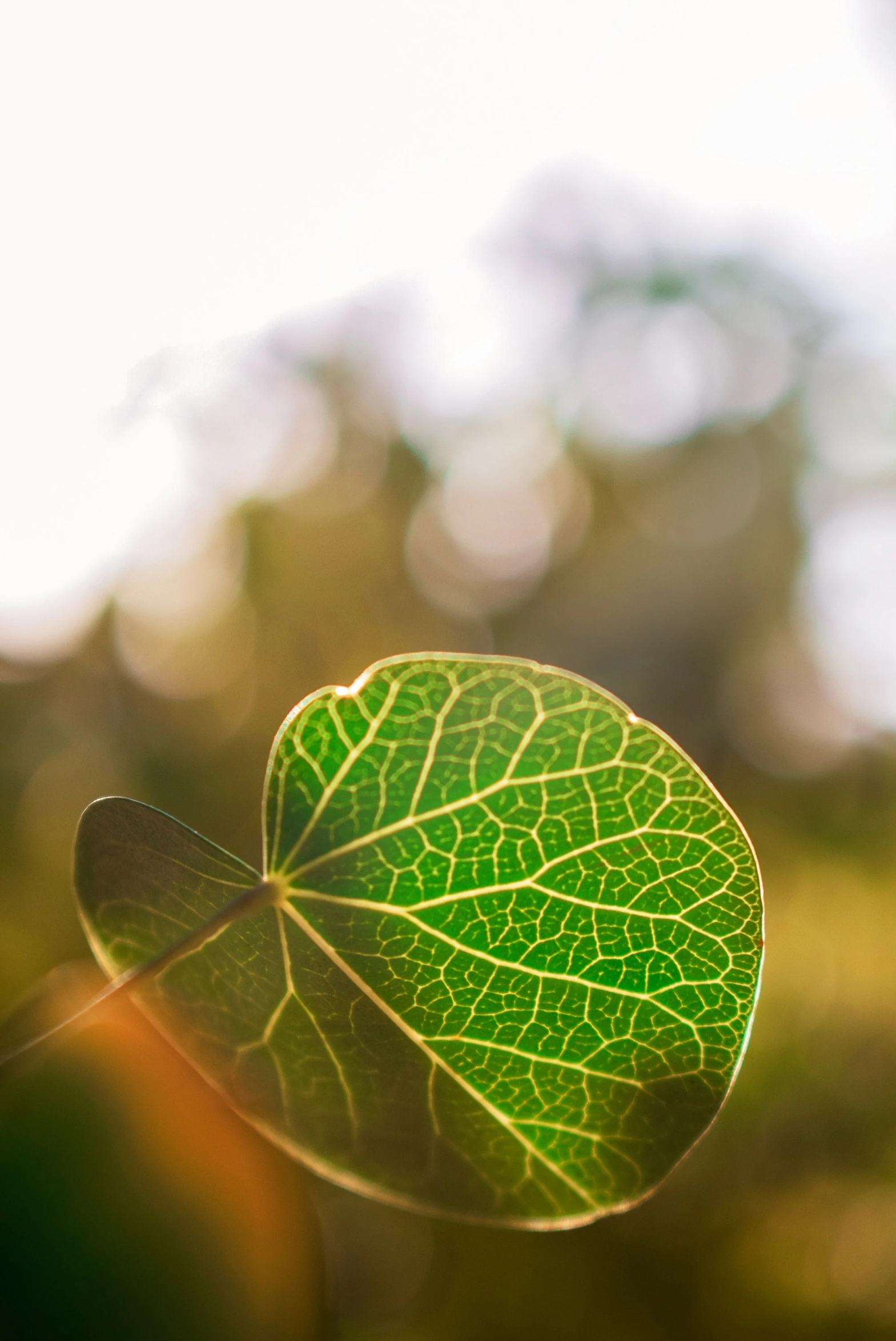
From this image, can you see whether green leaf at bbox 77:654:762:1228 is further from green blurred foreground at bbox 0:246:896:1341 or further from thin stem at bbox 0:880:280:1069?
green blurred foreground at bbox 0:246:896:1341

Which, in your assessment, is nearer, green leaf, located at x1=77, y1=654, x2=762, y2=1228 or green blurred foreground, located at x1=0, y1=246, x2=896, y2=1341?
green leaf, located at x1=77, y1=654, x2=762, y2=1228

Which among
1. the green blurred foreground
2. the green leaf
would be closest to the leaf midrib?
the green leaf

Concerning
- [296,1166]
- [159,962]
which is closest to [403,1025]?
[159,962]

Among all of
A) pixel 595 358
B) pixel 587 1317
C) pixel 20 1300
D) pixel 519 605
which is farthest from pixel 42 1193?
pixel 595 358

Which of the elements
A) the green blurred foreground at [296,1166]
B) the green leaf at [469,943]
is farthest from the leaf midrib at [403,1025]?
the green blurred foreground at [296,1166]

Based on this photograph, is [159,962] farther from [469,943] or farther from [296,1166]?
[296,1166]

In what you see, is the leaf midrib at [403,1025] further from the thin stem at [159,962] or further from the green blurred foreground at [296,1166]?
the green blurred foreground at [296,1166]
